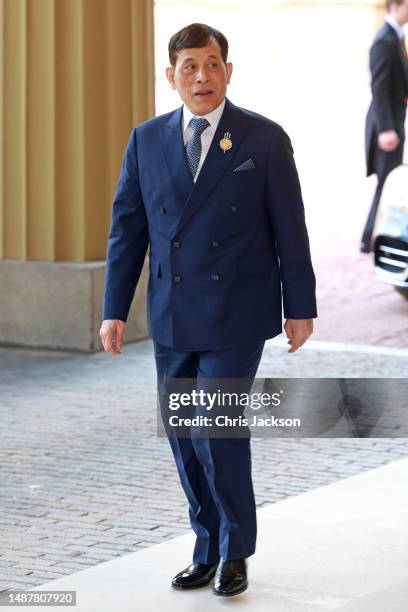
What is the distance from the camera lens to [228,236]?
4445 millimetres

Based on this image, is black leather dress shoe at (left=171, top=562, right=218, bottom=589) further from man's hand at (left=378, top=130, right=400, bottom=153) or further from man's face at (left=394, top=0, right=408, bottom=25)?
man's face at (left=394, top=0, right=408, bottom=25)

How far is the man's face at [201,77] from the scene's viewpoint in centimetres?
439

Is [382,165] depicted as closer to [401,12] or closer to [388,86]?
[388,86]

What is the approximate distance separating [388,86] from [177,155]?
9.50 metres

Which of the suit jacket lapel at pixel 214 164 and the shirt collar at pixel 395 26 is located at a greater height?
the shirt collar at pixel 395 26

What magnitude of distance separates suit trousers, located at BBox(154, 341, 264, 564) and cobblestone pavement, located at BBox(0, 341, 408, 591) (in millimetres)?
623

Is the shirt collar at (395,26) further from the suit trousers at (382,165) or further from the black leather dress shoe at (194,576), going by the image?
the black leather dress shoe at (194,576)

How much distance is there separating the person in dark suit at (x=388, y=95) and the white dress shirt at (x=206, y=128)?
9266 mm

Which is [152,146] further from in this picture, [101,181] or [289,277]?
[101,181]

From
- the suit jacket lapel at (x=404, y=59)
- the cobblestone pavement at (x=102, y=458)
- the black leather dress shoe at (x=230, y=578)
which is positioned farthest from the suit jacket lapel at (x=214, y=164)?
the suit jacket lapel at (x=404, y=59)

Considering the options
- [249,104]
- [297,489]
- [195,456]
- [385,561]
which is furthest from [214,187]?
[249,104]

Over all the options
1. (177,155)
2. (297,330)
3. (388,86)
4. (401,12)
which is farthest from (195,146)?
(401,12)

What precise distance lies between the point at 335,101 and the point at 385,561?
69.8 ft

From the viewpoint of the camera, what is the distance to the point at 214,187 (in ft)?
14.6
